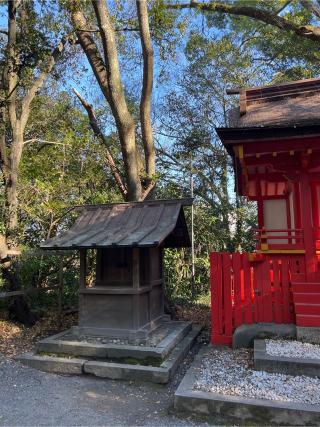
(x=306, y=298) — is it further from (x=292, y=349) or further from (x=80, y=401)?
(x=80, y=401)

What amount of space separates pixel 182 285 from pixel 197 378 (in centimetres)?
697

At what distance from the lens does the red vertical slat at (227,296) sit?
20.5 feet

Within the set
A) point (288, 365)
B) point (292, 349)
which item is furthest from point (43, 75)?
point (288, 365)

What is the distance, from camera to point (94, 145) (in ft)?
32.7

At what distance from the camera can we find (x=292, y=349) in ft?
16.7

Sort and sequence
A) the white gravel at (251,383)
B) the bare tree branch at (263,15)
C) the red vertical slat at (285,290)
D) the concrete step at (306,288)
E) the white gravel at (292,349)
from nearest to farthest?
the white gravel at (251,383) → the white gravel at (292,349) → the concrete step at (306,288) → the red vertical slat at (285,290) → the bare tree branch at (263,15)

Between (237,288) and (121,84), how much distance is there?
5346 millimetres

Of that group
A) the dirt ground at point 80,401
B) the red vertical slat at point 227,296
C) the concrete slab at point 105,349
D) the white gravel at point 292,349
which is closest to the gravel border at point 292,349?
the white gravel at point 292,349

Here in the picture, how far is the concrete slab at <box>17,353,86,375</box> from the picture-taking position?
207 inches

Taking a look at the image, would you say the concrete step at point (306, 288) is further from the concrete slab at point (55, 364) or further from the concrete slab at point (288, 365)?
the concrete slab at point (55, 364)

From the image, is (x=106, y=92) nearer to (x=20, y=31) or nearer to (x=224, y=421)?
(x=20, y=31)

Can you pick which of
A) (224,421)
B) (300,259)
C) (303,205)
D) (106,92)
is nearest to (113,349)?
(224,421)

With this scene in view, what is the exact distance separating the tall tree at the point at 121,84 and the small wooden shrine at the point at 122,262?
4.71 feet

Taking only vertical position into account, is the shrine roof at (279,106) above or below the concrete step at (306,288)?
above
